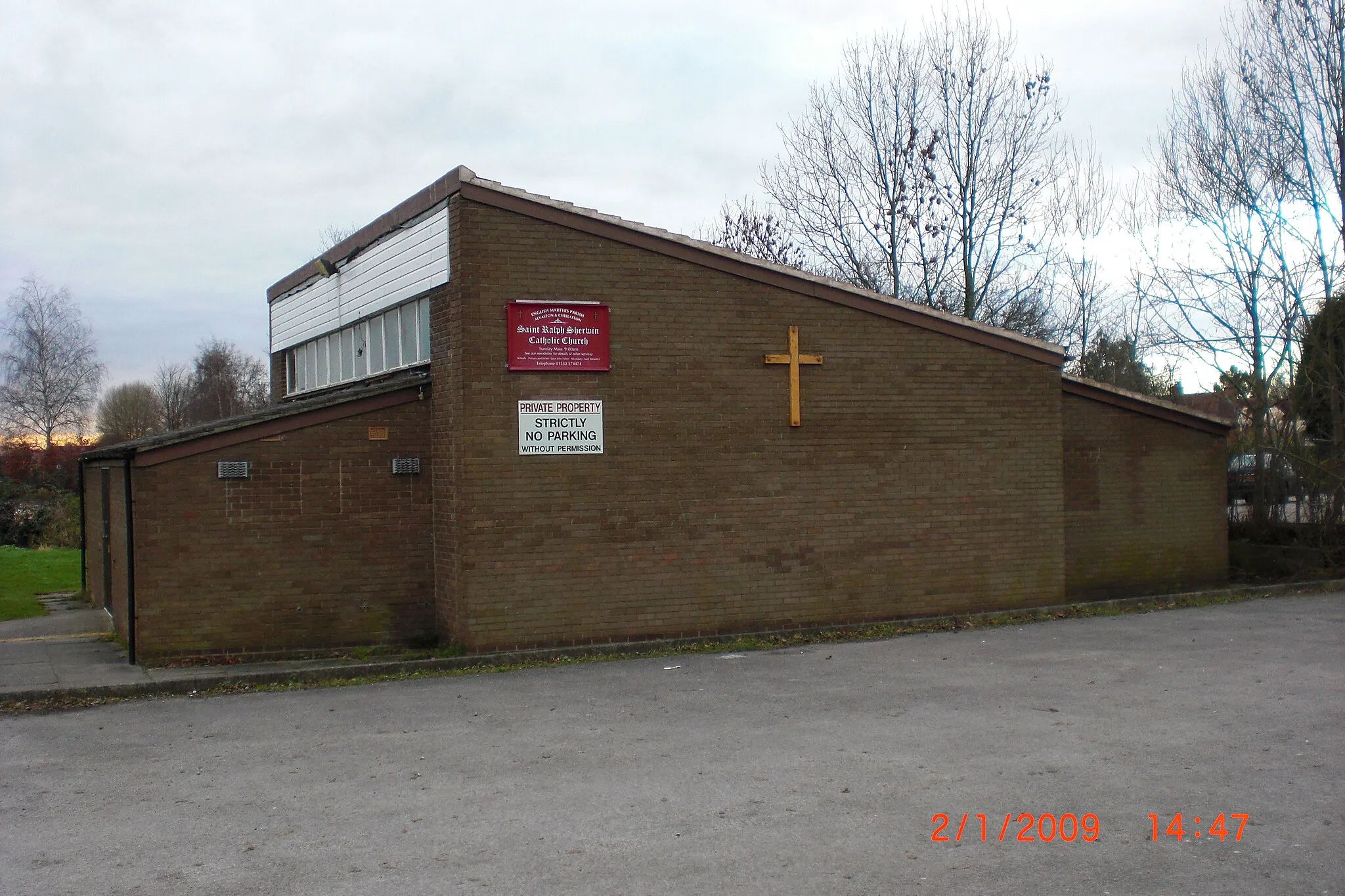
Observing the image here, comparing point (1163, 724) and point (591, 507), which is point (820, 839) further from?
point (591, 507)

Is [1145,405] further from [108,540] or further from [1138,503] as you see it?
[108,540]

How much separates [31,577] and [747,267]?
16.4m

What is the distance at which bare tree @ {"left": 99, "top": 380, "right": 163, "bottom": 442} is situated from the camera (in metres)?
54.8

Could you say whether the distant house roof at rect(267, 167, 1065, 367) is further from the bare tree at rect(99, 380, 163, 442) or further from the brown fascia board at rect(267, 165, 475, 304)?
the bare tree at rect(99, 380, 163, 442)

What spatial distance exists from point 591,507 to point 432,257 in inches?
130

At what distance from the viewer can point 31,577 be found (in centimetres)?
2155

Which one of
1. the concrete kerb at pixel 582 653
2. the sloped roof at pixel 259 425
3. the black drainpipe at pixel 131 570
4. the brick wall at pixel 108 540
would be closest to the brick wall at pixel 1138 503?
the concrete kerb at pixel 582 653

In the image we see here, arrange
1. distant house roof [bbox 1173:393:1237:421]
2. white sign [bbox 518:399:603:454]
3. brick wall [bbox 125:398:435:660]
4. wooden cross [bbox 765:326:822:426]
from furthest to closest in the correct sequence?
1. distant house roof [bbox 1173:393:1237:421]
2. wooden cross [bbox 765:326:822:426]
3. white sign [bbox 518:399:603:454]
4. brick wall [bbox 125:398:435:660]

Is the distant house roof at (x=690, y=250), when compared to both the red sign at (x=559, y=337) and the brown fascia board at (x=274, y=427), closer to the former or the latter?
the red sign at (x=559, y=337)

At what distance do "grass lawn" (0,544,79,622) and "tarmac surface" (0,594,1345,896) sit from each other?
8.27 meters

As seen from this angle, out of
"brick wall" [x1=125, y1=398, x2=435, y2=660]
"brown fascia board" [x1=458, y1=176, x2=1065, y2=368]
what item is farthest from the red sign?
"brick wall" [x1=125, y1=398, x2=435, y2=660]

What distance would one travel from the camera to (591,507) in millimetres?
12211

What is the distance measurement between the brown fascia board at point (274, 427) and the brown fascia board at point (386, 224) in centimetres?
205
